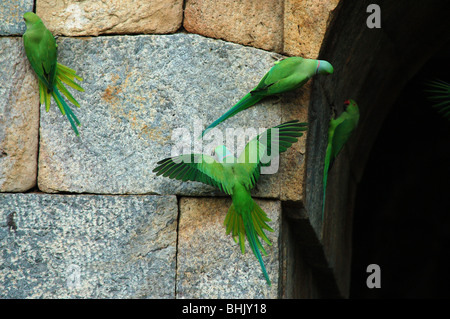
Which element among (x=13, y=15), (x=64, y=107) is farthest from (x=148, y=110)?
(x=13, y=15)

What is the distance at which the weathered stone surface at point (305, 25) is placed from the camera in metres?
2.73

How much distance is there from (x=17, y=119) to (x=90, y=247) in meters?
0.64

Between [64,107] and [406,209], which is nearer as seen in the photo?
[64,107]

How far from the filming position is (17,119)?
9.22 ft

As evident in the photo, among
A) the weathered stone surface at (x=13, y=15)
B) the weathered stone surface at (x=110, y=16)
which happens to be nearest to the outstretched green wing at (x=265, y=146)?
the weathered stone surface at (x=110, y=16)

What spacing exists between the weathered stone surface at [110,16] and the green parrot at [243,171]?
629 mm

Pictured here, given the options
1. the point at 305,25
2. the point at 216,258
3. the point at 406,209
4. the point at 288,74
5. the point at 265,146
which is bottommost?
the point at 216,258

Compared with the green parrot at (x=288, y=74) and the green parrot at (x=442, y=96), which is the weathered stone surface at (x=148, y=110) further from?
the green parrot at (x=442, y=96)

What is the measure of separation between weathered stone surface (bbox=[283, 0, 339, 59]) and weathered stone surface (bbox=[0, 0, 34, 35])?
1.13 meters

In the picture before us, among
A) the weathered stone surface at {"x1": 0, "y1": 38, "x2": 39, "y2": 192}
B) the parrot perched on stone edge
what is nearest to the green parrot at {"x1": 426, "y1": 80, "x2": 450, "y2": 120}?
the parrot perched on stone edge

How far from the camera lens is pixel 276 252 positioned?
2652 mm

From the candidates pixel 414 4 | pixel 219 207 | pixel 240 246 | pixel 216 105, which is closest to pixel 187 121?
pixel 216 105

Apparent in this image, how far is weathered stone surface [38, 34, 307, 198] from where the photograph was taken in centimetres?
273

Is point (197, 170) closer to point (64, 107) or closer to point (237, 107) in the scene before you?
point (237, 107)
